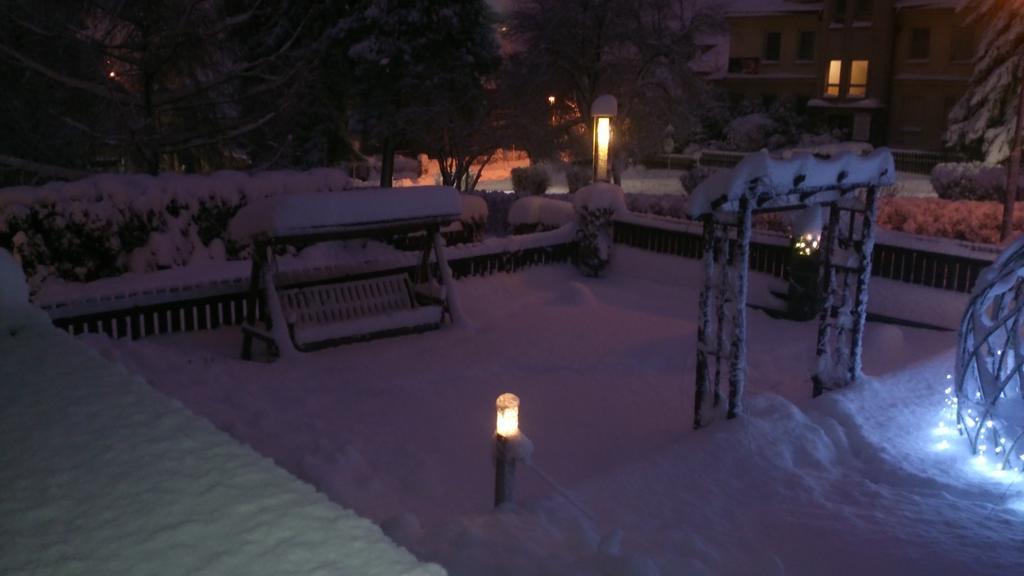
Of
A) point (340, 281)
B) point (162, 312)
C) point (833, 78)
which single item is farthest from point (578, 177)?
point (162, 312)

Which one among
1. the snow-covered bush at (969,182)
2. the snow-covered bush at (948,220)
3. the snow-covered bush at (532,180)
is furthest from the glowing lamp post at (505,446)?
the snow-covered bush at (532,180)

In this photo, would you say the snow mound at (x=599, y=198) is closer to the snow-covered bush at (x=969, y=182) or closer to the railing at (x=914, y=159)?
the snow-covered bush at (x=969, y=182)

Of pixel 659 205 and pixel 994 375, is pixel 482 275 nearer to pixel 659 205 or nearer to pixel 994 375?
pixel 659 205

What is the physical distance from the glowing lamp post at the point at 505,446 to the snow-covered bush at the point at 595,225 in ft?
32.6

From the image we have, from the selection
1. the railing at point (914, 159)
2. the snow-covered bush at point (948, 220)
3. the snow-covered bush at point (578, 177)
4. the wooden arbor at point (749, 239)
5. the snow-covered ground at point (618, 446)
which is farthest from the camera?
the railing at point (914, 159)

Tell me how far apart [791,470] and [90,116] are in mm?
17387

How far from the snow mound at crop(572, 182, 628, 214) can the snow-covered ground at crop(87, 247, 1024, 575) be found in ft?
9.32

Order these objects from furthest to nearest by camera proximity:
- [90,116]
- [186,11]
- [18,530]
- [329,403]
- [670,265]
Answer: [90,116] → [186,11] → [670,265] → [329,403] → [18,530]

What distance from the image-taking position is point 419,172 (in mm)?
35844

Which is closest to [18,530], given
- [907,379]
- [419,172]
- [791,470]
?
[791,470]

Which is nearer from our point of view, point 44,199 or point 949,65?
point 44,199

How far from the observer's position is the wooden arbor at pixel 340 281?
1119 cm

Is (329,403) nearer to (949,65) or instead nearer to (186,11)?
(186,11)

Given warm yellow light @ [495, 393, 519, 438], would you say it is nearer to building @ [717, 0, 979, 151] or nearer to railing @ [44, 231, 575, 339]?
railing @ [44, 231, 575, 339]
